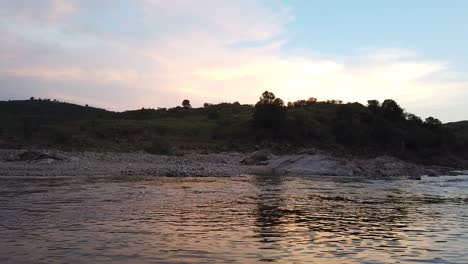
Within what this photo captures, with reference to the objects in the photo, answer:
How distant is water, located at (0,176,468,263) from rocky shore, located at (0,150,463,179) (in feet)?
45.0

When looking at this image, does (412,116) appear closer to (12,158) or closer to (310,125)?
(310,125)

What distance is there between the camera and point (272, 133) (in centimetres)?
9788

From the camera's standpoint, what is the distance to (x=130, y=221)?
16812 millimetres

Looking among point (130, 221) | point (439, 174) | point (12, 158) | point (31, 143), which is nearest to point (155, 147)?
point (31, 143)

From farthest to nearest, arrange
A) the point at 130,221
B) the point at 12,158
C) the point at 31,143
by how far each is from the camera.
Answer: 1. the point at 31,143
2. the point at 12,158
3. the point at 130,221

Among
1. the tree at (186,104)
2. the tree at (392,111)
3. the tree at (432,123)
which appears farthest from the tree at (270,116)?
the tree at (186,104)

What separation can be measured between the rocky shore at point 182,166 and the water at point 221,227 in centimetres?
1371

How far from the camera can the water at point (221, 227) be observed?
465 inches

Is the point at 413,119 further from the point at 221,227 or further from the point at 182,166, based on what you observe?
the point at 221,227

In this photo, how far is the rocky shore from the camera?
41344mm

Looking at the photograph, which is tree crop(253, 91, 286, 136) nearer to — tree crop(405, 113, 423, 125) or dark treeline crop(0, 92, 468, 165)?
dark treeline crop(0, 92, 468, 165)

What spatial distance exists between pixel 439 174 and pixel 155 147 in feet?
131

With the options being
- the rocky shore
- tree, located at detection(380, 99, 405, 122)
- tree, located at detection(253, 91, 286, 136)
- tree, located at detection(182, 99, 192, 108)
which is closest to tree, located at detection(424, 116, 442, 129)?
tree, located at detection(380, 99, 405, 122)

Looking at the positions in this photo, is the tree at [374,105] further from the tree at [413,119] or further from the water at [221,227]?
the water at [221,227]
